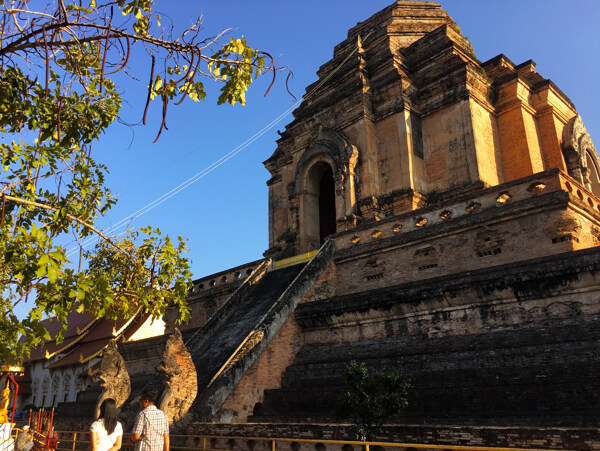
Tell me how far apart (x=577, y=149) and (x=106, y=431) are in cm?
1744

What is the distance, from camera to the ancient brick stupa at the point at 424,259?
7.51 meters

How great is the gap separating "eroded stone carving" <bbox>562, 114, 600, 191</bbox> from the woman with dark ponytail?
657 inches

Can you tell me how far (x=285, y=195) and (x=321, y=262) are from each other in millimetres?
8090

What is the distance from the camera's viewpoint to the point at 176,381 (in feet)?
31.1

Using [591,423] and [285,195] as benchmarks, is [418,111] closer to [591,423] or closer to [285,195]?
[285,195]

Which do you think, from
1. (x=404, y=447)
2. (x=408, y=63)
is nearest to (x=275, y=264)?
(x=408, y=63)

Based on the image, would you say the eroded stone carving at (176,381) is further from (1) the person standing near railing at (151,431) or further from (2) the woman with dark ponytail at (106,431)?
(1) the person standing near railing at (151,431)

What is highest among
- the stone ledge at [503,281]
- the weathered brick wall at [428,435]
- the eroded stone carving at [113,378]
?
the stone ledge at [503,281]

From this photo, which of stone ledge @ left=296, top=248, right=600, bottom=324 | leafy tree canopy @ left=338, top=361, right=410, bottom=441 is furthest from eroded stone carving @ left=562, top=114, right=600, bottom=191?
leafy tree canopy @ left=338, top=361, right=410, bottom=441

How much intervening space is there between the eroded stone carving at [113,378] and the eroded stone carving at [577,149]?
15.0 m

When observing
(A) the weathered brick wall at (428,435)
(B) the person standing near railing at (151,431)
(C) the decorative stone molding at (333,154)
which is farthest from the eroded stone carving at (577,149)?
(B) the person standing near railing at (151,431)

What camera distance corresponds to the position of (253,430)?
7.66 m

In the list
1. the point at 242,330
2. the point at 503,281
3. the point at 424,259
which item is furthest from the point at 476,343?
the point at 242,330

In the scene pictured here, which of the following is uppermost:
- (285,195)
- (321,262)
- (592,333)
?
(285,195)
